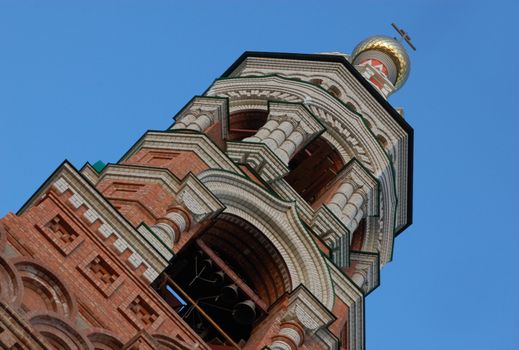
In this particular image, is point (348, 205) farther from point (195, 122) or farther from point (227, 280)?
point (227, 280)

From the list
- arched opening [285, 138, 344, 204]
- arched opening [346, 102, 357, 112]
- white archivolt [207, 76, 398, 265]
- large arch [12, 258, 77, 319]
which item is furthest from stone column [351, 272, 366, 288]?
large arch [12, 258, 77, 319]

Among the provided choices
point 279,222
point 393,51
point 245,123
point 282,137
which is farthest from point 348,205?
point 393,51

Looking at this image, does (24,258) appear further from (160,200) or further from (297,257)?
(297,257)

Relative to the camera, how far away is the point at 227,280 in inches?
1287

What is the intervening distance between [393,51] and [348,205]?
14.3 meters

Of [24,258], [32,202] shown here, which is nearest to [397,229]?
[32,202]

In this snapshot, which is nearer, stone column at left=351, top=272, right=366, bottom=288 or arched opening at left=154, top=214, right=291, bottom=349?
arched opening at left=154, top=214, right=291, bottom=349

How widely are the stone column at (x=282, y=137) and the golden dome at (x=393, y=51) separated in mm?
12449

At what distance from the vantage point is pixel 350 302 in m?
33.8

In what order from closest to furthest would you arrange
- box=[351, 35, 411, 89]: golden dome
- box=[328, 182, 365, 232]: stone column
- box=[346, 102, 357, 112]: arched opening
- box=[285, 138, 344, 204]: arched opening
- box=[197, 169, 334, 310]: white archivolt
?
box=[197, 169, 334, 310]: white archivolt
box=[328, 182, 365, 232]: stone column
box=[285, 138, 344, 204]: arched opening
box=[346, 102, 357, 112]: arched opening
box=[351, 35, 411, 89]: golden dome

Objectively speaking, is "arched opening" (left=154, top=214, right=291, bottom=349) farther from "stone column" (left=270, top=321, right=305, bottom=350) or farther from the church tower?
"stone column" (left=270, top=321, right=305, bottom=350)

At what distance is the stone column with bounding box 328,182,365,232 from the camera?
3753 centimetres

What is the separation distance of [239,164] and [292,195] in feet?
6.48

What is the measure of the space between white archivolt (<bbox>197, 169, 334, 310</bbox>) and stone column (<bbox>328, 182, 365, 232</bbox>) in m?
3.44
